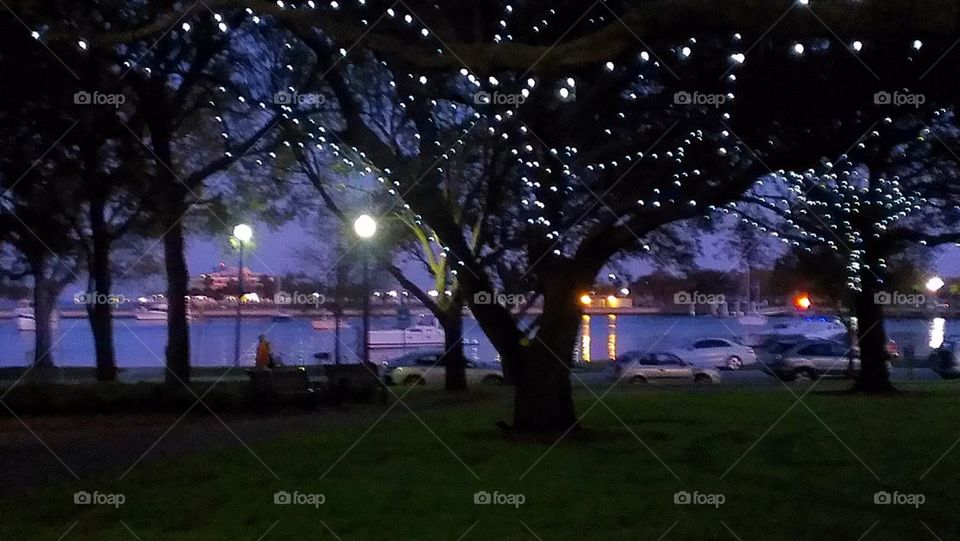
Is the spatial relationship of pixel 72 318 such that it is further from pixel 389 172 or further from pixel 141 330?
pixel 389 172

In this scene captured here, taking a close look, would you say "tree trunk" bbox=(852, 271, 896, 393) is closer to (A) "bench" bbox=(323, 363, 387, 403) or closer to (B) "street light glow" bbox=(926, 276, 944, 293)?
(B) "street light glow" bbox=(926, 276, 944, 293)

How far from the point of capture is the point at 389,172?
40.5 ft

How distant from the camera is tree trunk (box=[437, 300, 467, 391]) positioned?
2031 cm

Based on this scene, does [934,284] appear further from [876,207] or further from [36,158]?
[36,158]

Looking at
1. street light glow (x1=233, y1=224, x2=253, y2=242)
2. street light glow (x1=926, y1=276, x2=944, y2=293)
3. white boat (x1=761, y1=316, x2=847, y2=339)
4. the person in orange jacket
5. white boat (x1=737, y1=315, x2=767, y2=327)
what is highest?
street light glow (x1=233, y1=224, x2=253, y2=242)

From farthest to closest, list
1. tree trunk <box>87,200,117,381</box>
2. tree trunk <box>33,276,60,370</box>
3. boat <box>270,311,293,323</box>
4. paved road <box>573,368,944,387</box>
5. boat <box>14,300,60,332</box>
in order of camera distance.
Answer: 1. boat <box>14,300,60,332</box>
2. paved road <box>573,368,944,387</box>
3. boat <box>270,311,293,323</box>
4. tree trunk <box>33,276,60,370</box>
5. tree trunk <box>87,200,117,381</box>

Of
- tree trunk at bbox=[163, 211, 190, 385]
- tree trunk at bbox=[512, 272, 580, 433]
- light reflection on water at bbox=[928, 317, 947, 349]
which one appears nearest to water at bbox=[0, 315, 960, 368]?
light reflection on water at bbox=[928, 317, 947, 349]

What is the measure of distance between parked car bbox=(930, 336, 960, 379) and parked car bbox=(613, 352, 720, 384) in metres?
6.22

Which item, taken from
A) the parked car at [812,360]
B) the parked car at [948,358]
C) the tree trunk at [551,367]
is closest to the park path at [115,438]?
the tree trunk at [551,367]

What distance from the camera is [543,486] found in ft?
29.7

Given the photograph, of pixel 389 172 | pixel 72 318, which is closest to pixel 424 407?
pixel 389 172

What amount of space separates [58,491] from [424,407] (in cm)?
865

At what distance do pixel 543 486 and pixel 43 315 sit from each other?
54.7ft

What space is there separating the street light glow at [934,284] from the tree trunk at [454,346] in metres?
9.06
